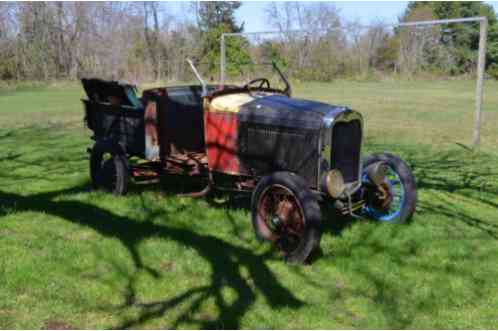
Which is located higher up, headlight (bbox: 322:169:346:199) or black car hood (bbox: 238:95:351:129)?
black car hood (bbox: 238:95:351:129)

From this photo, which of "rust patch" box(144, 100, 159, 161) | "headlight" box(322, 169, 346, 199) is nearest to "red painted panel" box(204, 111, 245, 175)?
"rust patch" box(144, 100, 159, 161)

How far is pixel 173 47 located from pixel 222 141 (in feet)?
113

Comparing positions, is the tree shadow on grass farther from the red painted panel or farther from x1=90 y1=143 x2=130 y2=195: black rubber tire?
the red painted panel

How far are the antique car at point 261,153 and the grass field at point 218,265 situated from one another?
283 millimetres

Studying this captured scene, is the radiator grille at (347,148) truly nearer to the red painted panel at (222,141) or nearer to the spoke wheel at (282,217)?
the spoke wheel at (282,217)

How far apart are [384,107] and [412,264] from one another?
57.8 feet

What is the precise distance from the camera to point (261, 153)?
5.15m

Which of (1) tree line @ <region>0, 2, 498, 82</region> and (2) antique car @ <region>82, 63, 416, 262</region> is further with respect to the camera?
(1) tree line @ <region>0, 2, 498, 82</region>

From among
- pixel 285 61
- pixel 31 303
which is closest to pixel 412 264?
pixel 31 303

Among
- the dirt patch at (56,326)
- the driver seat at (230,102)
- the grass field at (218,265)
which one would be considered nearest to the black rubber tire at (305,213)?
the grass field at (218,265)

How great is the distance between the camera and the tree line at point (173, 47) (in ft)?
113

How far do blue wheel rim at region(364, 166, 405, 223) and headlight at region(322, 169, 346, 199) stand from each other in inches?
35.5

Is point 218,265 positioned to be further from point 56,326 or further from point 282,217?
point 56,326

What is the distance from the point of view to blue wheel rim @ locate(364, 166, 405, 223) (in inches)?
217
